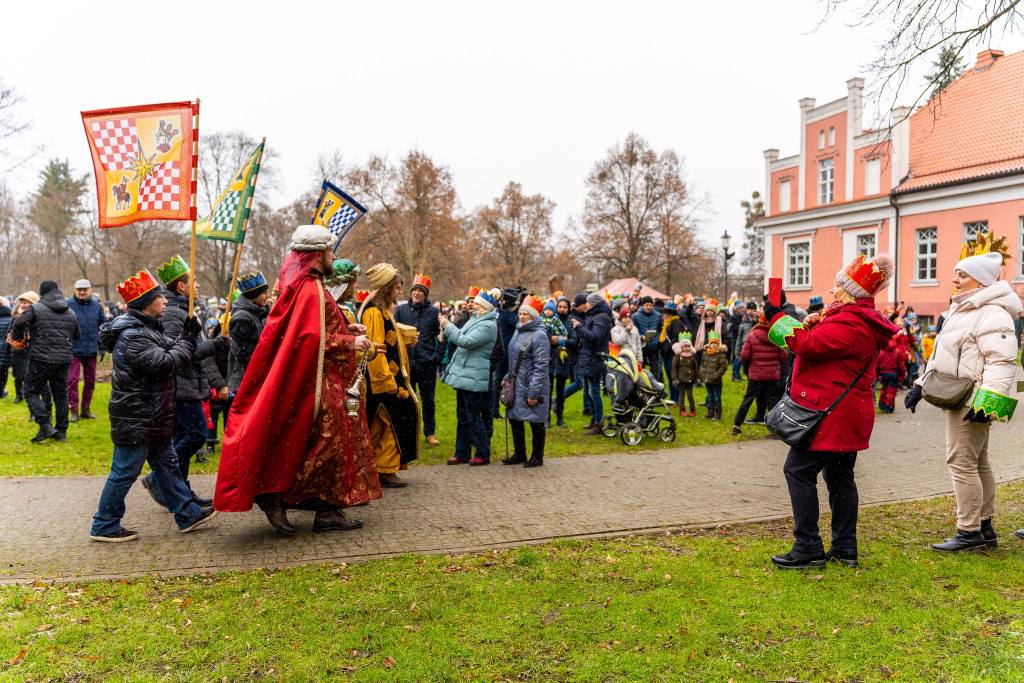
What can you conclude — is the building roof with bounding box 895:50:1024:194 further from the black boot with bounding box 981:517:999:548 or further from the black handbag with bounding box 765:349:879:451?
the black handbag with bounding box 765:349:879:451

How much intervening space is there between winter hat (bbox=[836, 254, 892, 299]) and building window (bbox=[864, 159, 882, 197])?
34.2 metres

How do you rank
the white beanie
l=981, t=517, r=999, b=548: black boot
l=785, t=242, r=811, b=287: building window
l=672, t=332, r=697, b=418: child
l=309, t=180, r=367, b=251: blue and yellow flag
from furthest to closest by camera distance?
l=785, t=242, r=811, b=287: building window → l=672, t=332, r=697, b=418: child → l=309, t=180, r=367, b=251: blue and yellow flag → l=981, t=517, r=999, b=548: black boot → the white beanie

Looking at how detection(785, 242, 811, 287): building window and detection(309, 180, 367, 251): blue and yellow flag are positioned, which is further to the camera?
detection(785, 242, 811, 287): building window

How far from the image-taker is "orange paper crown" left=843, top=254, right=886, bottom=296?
4.81 m

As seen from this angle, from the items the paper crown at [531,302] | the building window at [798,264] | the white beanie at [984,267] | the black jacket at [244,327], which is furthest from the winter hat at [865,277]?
the building window at [798,264]

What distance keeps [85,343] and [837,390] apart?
1087 cm

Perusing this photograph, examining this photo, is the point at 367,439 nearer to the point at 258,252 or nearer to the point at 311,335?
the point at 311,335

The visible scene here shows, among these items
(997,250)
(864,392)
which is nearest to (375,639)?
(864,392)

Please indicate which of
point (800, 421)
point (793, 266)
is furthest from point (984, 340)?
point (793, 266)

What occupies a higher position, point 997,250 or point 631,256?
point 631,256

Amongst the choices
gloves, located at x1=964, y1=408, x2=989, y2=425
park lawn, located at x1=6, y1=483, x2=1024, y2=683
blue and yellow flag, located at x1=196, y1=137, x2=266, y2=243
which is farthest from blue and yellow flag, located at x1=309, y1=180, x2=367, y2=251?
gloves, located at x1=964, y1=408, x2=989, y2=425

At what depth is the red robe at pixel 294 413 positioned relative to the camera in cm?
530

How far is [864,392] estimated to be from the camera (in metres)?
4.93

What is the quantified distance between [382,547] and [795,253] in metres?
39.2
